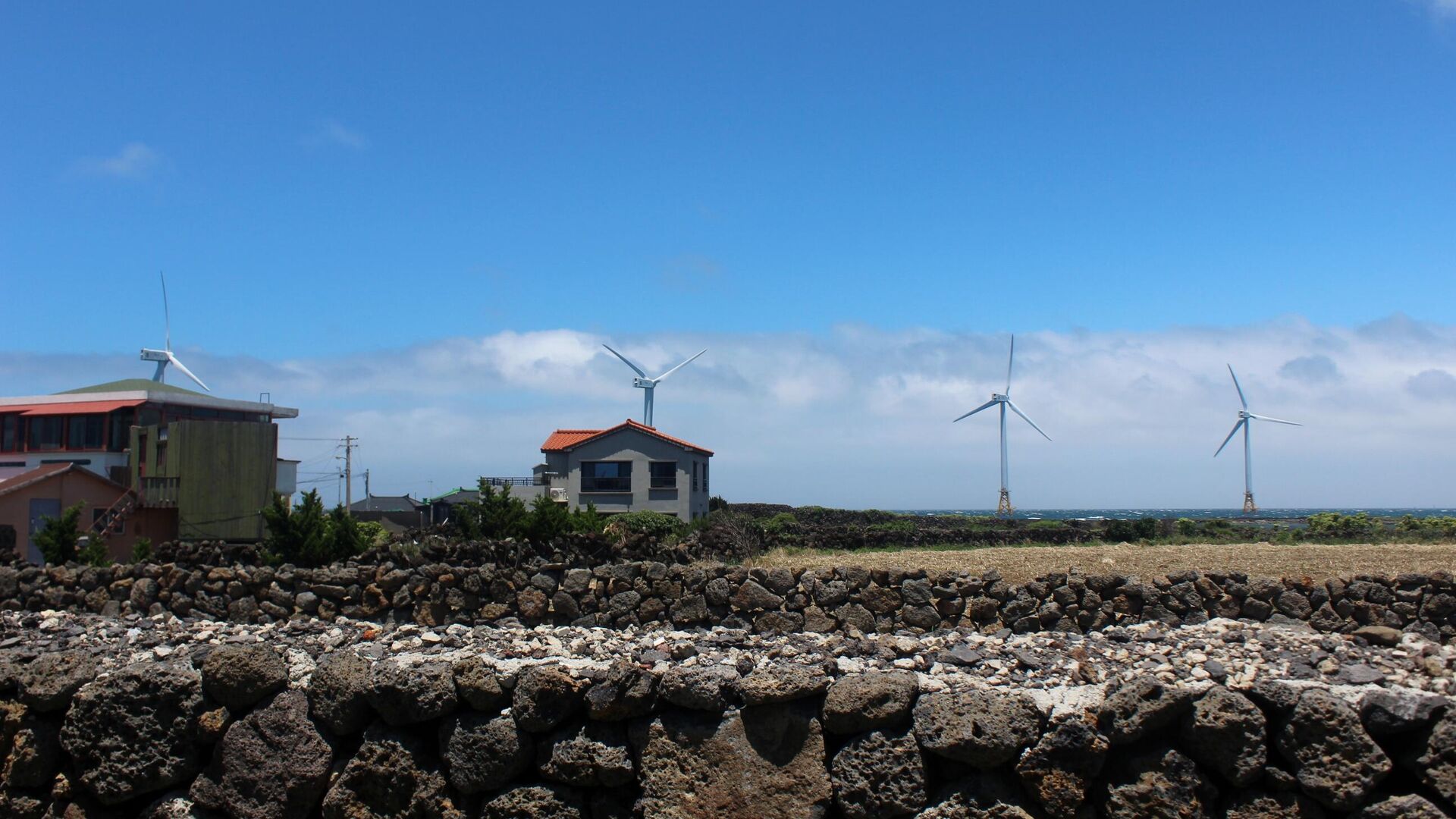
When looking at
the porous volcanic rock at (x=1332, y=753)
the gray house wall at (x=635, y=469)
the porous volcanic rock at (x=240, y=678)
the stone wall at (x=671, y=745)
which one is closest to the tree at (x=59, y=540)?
the stone wall at (x=671, y=745)

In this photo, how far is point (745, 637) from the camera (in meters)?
11.4

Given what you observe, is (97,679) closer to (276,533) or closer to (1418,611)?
(1418,611)

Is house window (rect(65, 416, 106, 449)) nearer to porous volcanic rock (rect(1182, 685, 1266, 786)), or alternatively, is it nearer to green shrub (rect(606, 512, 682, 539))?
green shrub (rect(606, 512, 682, 539))

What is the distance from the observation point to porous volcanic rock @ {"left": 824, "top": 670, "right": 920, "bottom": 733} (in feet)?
16.2

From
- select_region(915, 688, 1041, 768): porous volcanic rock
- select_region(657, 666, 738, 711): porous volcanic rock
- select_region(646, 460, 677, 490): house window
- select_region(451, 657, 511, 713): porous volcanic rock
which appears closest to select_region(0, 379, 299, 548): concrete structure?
select_region(646, 460, 677, 490): house window

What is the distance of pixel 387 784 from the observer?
17.8ft

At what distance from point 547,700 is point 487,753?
1.39ft

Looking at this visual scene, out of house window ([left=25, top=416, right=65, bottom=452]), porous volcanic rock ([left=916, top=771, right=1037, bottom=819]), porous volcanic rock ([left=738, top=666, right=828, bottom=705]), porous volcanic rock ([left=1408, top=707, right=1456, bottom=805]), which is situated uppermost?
house window ([left=25, top=416, right=65, bottom=452])

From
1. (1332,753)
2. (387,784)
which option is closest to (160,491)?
(387,784)

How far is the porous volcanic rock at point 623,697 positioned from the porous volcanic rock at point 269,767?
1.51 metres

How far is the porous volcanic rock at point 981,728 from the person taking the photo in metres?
4.71

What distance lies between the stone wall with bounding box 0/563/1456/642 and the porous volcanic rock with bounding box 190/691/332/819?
8335mm

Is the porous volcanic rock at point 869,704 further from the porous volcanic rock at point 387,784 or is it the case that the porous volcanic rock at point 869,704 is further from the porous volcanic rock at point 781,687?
the porous volcanic rock at point 387,784

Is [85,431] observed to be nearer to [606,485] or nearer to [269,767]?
[606,485]
